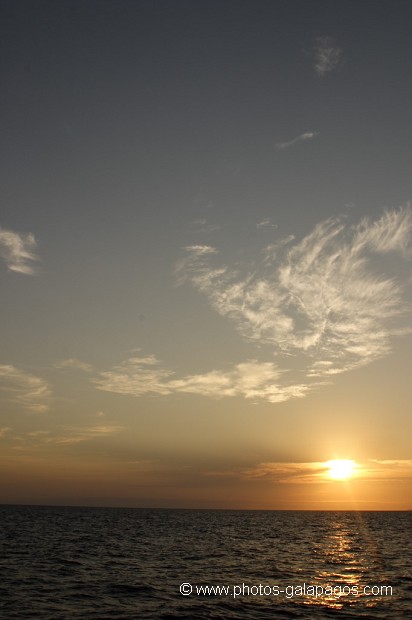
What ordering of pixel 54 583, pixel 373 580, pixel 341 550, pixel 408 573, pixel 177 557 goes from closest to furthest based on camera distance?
pixel 54 583 → pixel 373 580 → pixel 408 573 → pixel 177 557 → pixel 341 550

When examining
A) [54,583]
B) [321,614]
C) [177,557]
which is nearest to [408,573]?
[321,614]

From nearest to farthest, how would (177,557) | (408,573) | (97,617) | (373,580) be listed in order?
(97,617) → (373,580) → (408,573) → (177,557)

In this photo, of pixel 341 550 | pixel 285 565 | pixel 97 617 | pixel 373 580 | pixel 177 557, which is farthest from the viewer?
pixel 341 550

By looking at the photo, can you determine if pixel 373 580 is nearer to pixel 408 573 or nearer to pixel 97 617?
pixel 408 573

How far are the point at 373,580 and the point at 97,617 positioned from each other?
72.5 ft

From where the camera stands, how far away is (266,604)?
29.0 meters

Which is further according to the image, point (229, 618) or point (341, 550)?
point (341, 550)

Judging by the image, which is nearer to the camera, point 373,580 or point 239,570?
point 373,580

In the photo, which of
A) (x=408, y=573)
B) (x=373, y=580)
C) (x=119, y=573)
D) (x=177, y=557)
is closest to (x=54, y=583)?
(x=119, y=573)

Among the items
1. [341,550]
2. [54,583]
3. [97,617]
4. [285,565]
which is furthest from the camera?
[341,550]

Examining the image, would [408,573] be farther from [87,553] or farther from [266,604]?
[87,553]

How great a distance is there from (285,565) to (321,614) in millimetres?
17947

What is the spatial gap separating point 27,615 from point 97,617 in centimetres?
363

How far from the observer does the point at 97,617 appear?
82.9ft
